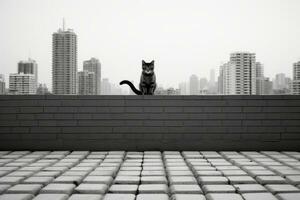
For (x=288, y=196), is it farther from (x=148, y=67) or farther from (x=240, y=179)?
(x=148, y=67)

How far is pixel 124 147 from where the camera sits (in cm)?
468

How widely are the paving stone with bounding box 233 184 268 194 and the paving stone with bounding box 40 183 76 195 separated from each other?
1.40m

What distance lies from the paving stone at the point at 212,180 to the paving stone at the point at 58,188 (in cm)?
116

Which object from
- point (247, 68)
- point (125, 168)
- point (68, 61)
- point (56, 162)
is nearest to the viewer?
point (125, 168)

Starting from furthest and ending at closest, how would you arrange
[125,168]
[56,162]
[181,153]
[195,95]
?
[195,95] → [181,153] → [56,162] → [125,168]

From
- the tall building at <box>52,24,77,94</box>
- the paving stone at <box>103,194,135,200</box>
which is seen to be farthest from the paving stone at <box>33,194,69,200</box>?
the tall building at <box>52,24,77,94</box>

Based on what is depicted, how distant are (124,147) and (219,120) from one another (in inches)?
62.7

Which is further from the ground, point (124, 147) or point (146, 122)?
point (146, 122)

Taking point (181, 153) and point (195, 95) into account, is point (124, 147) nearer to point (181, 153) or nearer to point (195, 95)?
point (181, 153)

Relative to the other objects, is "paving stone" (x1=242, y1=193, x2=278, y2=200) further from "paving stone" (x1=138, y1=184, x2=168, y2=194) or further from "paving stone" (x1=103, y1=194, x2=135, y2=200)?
"paving stone" (x1=103, y1=194, x2=135, y2=200)

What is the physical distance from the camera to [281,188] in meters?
2.46

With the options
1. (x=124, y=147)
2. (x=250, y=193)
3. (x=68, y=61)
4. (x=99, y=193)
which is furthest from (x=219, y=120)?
(x=68, y=61)

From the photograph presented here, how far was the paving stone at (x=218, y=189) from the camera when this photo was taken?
94.3 inches

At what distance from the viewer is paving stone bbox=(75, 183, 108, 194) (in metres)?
2.39
